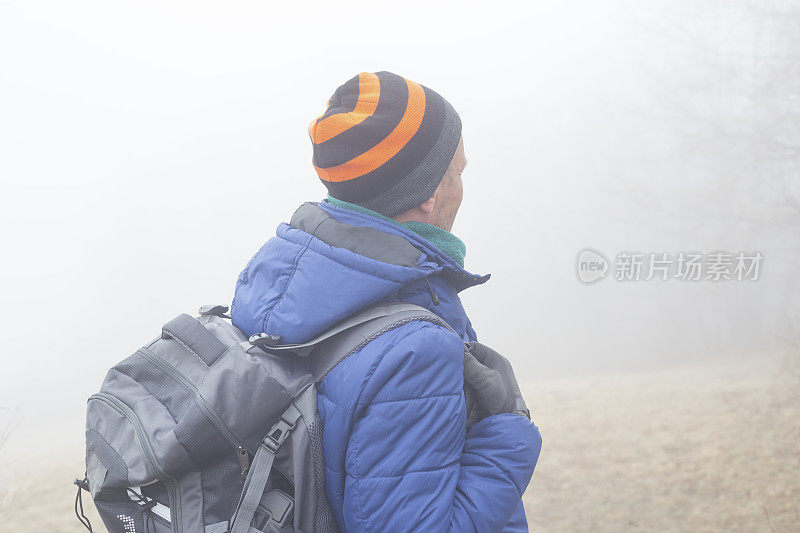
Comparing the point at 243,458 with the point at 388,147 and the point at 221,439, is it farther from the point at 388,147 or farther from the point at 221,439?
the point at 388,147

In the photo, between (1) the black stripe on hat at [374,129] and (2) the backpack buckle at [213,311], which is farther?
(2) the backpack buckle at [213,311]

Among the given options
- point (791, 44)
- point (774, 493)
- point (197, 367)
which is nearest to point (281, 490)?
point (197, 367)

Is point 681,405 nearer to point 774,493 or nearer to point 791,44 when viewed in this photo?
point 774,493

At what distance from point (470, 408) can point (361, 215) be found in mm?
508

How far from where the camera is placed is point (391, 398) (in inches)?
43.7

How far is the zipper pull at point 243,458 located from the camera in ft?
3.78

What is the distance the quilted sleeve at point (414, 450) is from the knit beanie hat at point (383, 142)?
0.38m

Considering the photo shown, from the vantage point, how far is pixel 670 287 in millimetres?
18219

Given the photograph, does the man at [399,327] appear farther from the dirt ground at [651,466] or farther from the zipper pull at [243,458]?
the dirt ground at [651,466]

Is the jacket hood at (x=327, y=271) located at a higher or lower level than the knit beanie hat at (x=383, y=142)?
lower

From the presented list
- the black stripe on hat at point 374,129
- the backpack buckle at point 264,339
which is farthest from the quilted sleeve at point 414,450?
the black stripe on hat at point 374,129

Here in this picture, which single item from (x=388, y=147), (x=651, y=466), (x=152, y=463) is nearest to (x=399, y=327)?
(x=388, y=147)

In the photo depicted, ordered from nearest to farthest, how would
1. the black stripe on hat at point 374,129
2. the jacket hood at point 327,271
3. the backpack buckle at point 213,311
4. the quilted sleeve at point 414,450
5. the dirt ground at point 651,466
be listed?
the quilted sleeve at point 414,450 → the jacket hood at point 327,271 → the black stripe on hat at point 374,129 → the backpack buckle at point 213,311 → the dirt ground at point 651,466

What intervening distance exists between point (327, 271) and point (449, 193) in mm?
412
